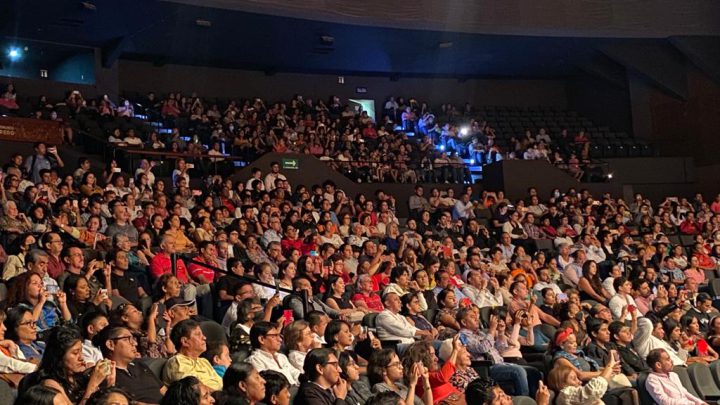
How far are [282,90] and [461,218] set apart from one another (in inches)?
272

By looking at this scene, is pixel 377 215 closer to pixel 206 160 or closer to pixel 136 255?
pixel 206 160

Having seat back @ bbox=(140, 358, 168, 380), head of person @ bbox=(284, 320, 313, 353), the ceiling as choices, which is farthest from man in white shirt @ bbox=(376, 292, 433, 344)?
the ceiling

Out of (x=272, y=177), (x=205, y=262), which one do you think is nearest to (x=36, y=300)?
(x=205, y=262)

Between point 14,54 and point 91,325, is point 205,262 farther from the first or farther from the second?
point 14,54

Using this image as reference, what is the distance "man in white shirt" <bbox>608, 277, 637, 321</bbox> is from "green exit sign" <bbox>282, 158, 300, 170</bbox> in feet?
17.3

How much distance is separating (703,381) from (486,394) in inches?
109

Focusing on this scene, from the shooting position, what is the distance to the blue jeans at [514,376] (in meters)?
6.08

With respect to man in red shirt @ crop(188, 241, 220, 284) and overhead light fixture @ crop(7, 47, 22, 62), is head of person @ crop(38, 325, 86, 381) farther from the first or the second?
overhead light fixture @ crop(7, 47, 22, 62)

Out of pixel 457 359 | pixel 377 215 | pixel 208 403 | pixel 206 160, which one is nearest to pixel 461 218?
pixel 377 215

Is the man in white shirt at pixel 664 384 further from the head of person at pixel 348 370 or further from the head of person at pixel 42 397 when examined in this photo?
the head of person at pixel 42 397

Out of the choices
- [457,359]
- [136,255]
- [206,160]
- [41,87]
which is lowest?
[457,359]

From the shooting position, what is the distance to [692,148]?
666 inches

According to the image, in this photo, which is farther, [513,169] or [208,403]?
[513,169]

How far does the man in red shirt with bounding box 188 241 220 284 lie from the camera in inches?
301
